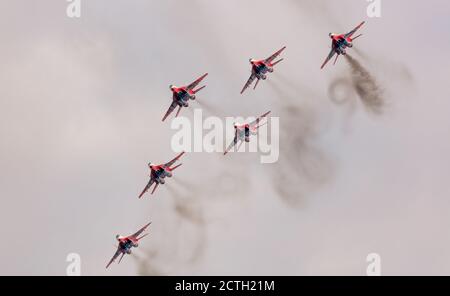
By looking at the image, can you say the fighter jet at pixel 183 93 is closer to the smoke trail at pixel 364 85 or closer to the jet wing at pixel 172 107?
the jet wing at pixel 172 107

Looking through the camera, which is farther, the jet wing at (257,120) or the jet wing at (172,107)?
the jet wing at (257,120)

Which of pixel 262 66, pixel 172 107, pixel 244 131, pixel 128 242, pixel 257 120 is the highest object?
pixel 262 66

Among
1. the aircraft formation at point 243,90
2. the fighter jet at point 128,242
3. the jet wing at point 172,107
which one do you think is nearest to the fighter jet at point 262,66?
the aircraft formation at point 243,90

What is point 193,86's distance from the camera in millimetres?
148750

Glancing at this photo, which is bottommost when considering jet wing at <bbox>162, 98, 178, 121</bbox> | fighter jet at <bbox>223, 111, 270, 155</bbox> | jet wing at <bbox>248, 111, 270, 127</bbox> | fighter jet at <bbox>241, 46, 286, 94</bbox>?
fighter jet at <bbox>223, 111, 270, 155</bbox>

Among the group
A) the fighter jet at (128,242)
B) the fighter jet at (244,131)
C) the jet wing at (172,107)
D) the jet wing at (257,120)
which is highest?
the jet wing at (172,107)

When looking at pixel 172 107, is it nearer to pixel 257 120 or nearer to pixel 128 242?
pixel 257 120

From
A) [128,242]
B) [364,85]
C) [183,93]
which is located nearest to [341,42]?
[364,85]

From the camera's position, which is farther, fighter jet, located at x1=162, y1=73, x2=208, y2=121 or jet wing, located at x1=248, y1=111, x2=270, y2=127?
jet wing, located at x1=248, y1=111, x2=270, y2=127

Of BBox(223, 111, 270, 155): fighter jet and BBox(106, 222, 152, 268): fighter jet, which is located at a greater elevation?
BBox(223, 111, 270, 155): fighter jet

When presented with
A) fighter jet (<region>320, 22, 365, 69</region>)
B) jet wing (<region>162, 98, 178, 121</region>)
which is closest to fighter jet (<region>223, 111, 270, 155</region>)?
jet wing (<region>162, 98, 178, 121</region>)

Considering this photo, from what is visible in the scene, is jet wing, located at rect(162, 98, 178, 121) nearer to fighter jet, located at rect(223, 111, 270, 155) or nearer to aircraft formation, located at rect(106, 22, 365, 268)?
aircraft formation, located at rect(106, 22, 365, 268)

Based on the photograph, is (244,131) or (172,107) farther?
(172,107)
